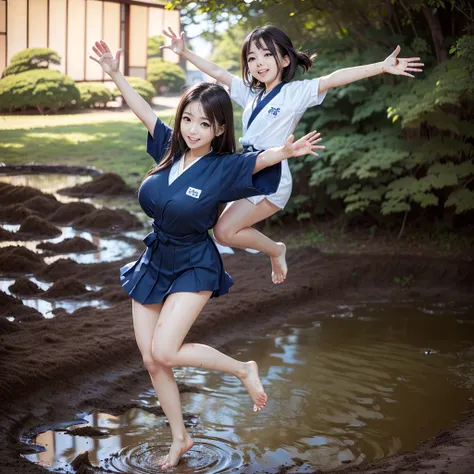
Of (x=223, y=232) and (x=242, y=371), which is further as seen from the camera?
(x=223, y=232)

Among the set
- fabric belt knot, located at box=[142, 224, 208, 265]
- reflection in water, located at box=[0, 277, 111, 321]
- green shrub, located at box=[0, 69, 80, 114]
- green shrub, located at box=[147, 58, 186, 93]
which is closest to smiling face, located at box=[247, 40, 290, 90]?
fabric belt knot, located at box=[142, 224, 208, 265]

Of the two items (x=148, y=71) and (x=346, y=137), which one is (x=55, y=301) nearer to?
(x=148, y=71)

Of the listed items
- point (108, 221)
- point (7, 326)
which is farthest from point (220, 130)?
point (108, 221)

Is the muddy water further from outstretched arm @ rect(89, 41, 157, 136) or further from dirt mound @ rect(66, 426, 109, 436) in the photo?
outstretched arm @ rect(89, 41, 157, 136)

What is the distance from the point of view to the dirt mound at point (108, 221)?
31.3ft

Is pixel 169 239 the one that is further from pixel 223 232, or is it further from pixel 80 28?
pixel 80 28

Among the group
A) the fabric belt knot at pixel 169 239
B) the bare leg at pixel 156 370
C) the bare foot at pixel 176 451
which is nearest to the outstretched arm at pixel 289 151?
the fabric belt knot at pixel 169 239

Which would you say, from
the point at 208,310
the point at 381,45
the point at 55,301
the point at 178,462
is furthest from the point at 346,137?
the point at 178,462

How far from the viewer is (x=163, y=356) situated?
13.5 feet

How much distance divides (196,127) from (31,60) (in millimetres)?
3445

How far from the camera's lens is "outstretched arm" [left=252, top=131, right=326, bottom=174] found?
388cm

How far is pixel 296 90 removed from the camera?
15.3 feet

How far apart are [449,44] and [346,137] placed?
5.44 feet

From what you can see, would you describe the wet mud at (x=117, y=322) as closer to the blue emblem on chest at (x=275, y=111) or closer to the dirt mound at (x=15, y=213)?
the dirt mound at (x=15, y=213)
